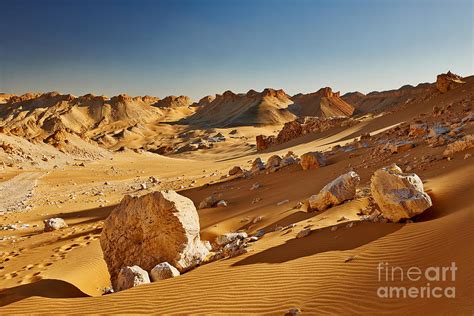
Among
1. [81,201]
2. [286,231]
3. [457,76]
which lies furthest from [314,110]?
[286,231]

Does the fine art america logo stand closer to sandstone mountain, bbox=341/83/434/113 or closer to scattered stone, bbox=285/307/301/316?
scattered stone, bbox=285/307/301/316

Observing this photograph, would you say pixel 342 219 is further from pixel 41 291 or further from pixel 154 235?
pixel 41 291

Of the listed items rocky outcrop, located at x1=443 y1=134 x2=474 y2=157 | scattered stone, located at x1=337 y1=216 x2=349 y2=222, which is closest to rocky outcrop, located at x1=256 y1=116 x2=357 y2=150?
rocky outcrop, located at x1=443 y1=134 x2=474 y2=157

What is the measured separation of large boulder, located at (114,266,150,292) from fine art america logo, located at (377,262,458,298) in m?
3.55

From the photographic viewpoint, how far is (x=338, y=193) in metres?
8.18

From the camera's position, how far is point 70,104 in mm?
99250

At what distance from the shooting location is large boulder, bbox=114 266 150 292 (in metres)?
5.80

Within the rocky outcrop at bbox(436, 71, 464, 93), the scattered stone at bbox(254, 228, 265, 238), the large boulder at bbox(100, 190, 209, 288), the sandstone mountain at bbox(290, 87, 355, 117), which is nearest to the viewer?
the large boulder at bbox(100, 190, 209, 288)

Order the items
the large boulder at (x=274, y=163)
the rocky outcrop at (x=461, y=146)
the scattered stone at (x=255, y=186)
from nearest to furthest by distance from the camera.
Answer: the rocky outcrop at (x=461, y=146)
the scattered stone at (x=255, y=186)
the large boulder at (x=274, y=163)

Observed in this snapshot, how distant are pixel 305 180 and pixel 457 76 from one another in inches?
1031

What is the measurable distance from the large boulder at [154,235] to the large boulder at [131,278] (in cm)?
51

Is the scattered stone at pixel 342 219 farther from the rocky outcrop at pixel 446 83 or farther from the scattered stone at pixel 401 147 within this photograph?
the rocky outcrop at pixel 446 83

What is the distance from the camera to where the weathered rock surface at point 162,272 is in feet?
19.7

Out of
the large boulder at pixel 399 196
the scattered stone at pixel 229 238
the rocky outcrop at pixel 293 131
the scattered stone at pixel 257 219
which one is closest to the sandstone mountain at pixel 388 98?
the rocky outcrop at pixel 293 131
